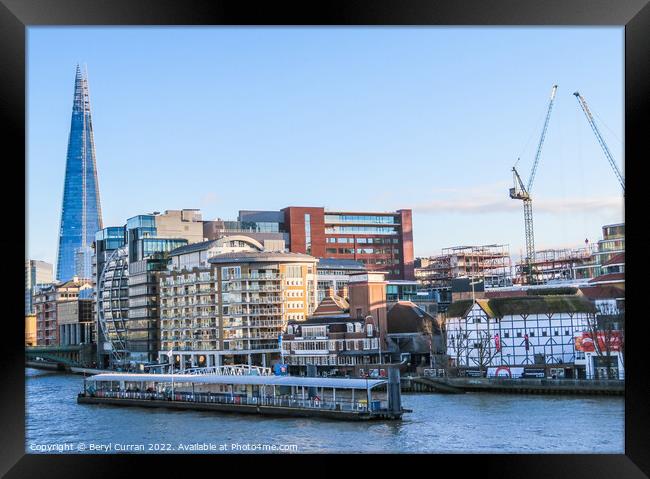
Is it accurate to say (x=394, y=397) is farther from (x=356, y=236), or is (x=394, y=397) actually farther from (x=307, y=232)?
(x=356, y=236)

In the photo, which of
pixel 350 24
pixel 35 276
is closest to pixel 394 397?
pixel 350 24

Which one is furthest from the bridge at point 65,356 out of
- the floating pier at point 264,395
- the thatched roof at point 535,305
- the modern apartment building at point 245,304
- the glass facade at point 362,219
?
the thatched roof at point 535,305

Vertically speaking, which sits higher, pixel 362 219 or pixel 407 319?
pixel 362 219

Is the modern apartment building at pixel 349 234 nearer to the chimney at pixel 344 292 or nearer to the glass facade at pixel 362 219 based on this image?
the glass facade at pixel 362 219

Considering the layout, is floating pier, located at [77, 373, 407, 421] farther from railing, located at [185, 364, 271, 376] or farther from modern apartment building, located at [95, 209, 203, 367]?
modern apartment building, located at [95, 209, 203, 367]

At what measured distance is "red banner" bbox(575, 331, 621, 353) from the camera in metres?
17.0

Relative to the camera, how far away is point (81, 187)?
5088cm

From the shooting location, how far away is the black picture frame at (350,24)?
572cm

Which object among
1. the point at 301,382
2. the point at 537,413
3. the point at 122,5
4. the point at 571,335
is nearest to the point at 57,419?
the point at 301,382

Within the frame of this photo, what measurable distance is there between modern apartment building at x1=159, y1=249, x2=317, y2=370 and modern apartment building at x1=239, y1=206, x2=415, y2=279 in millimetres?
4382

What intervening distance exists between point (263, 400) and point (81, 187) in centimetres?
3845

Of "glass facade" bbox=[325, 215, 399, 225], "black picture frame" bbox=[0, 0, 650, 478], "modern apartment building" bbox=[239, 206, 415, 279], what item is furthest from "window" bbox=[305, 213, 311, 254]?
"black picture frame" bbox=[0, 0, 650, 478]

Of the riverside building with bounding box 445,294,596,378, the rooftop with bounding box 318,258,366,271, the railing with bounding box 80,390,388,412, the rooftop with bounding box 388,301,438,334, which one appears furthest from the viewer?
the rooftop with bounding box 318,258,366,271

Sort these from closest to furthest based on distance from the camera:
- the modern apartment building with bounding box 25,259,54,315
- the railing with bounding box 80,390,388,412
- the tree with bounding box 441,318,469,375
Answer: the railing with bounding box 80,390,388,412 < the tree with bounding box 441,318,469,375 < the modern apartment building with bounding box 25,259,54,315
